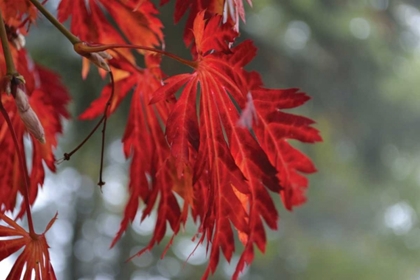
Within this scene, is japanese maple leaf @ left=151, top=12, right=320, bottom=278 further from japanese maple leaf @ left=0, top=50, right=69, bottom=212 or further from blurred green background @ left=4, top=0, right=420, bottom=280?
blurred green background @ left=4, top=0, right=420, bottom=280

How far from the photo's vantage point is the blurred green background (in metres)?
1.55

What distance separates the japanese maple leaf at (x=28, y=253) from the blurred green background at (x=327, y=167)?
3.95 ft

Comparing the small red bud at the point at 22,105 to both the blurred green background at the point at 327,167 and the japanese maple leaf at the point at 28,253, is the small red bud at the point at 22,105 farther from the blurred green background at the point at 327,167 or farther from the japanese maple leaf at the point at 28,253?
the blurred green background at the point at 327,167

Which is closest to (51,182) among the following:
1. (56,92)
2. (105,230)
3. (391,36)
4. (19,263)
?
(105,230)

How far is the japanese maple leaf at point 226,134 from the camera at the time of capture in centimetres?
32

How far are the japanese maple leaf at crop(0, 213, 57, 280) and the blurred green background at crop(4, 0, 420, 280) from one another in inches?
47.4

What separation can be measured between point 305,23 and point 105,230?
902mm

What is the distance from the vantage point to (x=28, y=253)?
0.33 meters

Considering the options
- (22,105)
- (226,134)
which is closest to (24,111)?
(22,105)

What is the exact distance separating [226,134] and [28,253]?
0.15 meters

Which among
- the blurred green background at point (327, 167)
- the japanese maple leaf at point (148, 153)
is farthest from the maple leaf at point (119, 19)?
the blurred green background at point (327, 167)

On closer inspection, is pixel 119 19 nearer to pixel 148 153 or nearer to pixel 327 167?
pixel 148 153

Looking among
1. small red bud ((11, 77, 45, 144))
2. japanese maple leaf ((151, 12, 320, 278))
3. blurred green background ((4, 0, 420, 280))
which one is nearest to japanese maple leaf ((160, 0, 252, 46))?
japanese maple leaf ((151, 12, 320, 278))

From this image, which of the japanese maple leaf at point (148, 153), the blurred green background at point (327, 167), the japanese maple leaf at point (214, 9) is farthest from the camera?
the blurred green background at point (327, 167)
